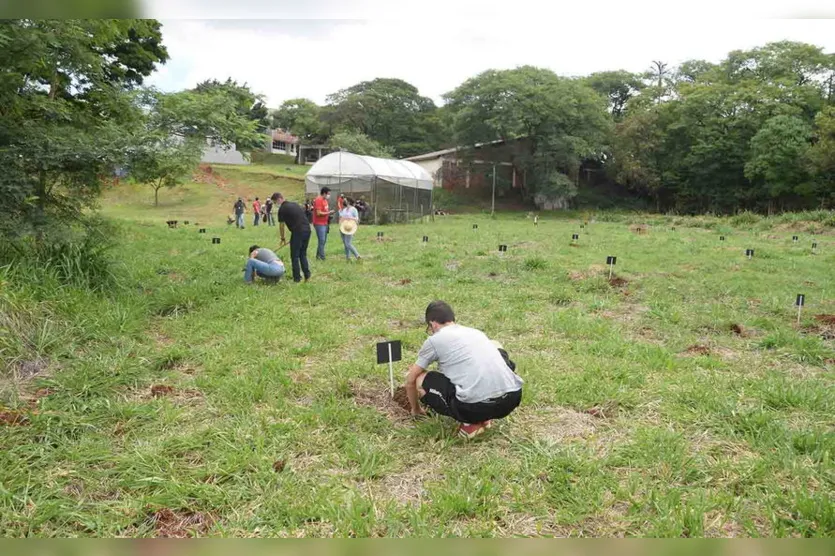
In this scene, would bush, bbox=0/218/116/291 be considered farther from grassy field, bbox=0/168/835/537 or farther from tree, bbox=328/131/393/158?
tree, bbox=328/131/393/158

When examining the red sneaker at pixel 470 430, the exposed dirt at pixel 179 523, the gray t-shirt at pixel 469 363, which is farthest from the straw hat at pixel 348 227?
the exposed dirt at pixel 179 523

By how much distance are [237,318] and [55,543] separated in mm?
3776

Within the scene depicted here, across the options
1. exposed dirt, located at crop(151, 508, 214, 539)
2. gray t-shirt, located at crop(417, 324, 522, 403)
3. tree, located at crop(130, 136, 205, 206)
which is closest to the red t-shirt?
tree, located at crop(130, 136, 205, 206)

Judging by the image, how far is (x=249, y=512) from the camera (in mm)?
2523

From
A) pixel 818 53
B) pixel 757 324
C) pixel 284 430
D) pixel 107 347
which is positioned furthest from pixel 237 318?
pixel 818 53

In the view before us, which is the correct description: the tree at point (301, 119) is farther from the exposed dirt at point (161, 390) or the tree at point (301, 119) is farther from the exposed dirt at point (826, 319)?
the exposed dirt at point (161, 390)

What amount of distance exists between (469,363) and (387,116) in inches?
1594

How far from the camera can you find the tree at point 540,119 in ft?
99.6

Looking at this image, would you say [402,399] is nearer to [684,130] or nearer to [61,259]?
[61,259]

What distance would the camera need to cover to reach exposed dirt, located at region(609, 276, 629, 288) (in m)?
7.99

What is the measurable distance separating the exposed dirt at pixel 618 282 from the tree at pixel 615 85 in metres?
37.5

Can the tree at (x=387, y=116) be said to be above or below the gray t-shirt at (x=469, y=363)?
above

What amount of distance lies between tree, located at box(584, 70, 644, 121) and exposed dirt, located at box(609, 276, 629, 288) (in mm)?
37470

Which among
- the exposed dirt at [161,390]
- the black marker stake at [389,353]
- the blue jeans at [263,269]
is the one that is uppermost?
the blue jeans at [263,269]
